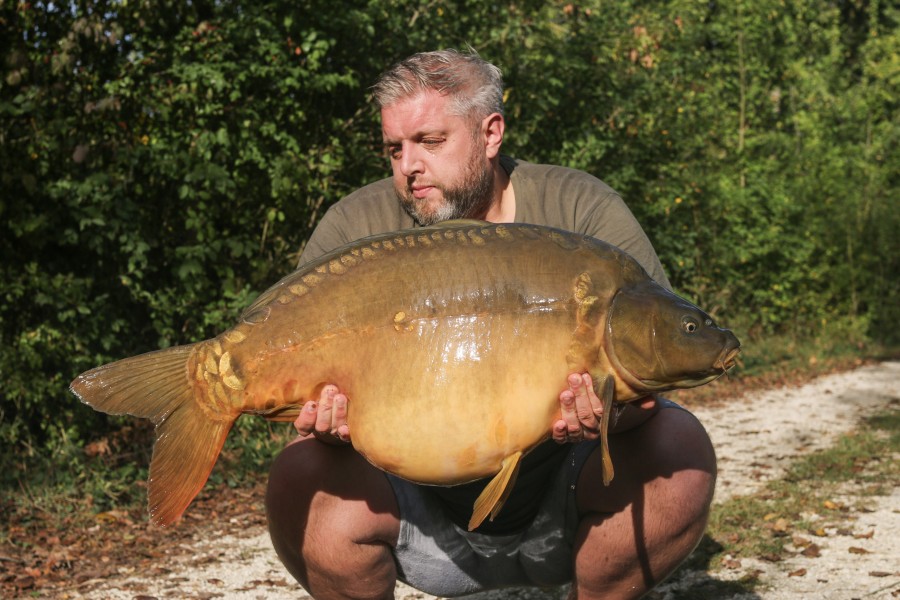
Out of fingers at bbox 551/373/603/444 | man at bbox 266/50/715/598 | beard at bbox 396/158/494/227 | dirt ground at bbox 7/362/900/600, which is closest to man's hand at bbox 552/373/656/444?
fingers at bbox 551/373/603/444

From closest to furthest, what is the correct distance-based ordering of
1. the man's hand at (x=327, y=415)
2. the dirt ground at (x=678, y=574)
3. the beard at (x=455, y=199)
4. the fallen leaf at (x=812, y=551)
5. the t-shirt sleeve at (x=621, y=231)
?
the man's hand at (x=327, y=415) < the t-shirt sleeve at (x=621, y=231) < the beard at (x=455, y=199) < the dirt ground at (x=678, y=574) < the fallen leaf at (x=812, y=551)

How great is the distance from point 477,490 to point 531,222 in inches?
30.3

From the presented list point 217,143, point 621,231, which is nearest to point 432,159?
point 621,231

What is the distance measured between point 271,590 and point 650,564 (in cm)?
172

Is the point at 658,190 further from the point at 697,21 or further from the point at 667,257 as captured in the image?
the point at 697,21

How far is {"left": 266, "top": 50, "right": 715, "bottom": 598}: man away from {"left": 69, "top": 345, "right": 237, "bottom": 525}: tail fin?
27cm

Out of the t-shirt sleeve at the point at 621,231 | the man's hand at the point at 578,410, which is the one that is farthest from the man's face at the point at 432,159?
the man's hand at the point at 578,410

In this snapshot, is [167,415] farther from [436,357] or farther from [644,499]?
[644,499]

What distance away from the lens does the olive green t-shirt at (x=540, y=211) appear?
9.30ft

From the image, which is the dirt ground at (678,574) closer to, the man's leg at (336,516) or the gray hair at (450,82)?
the man's leg at (336,516)

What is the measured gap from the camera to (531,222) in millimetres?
2932

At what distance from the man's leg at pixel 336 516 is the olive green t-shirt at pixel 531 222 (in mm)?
179

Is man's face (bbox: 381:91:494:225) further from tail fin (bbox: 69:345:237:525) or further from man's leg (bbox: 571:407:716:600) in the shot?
tail fin (bbox: 69:345:237:525)

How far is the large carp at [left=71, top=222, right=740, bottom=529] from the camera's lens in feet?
7.06
